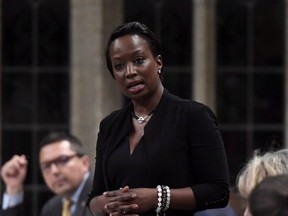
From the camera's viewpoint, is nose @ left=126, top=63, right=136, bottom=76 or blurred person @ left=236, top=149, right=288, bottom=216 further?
blurred person @ left=236, top=149, right=288, bottom=216

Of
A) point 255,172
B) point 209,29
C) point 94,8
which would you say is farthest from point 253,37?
point 255,172

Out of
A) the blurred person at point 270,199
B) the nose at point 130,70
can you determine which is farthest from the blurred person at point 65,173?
the blurred person at point 270,199

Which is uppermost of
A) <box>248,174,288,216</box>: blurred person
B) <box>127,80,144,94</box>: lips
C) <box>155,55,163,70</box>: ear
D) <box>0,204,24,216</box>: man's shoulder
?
<box>155,55,163,70</box>: ear

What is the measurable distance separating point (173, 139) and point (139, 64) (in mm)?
241

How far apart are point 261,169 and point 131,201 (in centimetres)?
57

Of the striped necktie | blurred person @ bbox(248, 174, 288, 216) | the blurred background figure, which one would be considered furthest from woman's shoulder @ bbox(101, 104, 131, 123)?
the blurred background figure

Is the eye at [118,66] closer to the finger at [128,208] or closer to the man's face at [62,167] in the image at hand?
the finger at [128,208]

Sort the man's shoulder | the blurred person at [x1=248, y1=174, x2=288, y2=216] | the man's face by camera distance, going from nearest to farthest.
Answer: the blurred person at [x1=248, y1=174, x2=288, y2=216] < the man's shoulder < the man's face

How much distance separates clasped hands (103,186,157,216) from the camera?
3.48 m

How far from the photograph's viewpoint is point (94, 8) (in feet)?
29.8

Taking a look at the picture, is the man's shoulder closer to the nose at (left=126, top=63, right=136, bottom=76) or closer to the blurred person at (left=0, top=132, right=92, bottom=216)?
the blurred person at (left=0, top=132, right=92, bottom=216)

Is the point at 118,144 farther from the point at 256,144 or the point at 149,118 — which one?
the point at 256,144

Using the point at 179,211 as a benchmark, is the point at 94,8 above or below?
above

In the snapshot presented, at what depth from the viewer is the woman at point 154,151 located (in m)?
3.51
